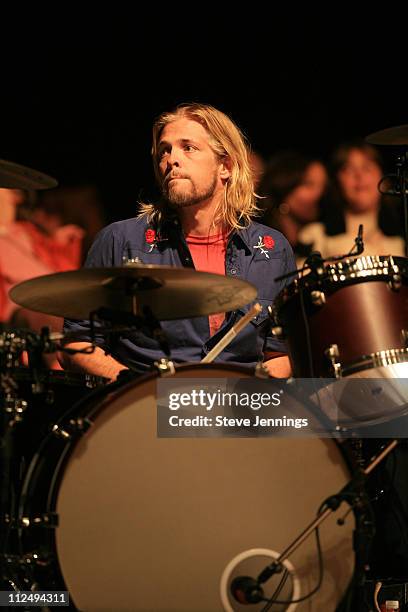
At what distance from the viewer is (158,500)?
1.89 m

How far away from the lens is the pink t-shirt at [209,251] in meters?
2.79

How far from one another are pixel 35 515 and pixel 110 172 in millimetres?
1686

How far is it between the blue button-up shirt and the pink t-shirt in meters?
0.03

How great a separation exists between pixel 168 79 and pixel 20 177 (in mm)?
1148

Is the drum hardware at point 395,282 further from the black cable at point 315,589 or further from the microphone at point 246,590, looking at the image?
the microphone at point 246,590

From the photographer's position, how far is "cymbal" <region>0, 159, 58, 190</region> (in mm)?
2238

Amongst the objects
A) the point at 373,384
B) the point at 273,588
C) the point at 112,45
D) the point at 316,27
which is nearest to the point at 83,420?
the point at 273,588

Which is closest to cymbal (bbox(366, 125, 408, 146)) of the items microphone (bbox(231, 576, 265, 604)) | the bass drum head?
the bass drum head

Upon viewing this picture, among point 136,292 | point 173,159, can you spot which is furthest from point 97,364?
point 173,159

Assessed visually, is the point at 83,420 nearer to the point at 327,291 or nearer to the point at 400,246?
the point at 327,291

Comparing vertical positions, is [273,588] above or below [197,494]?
below

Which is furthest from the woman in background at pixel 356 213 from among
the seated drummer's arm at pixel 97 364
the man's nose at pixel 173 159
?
the seated drummer's arm at pixel 97 364

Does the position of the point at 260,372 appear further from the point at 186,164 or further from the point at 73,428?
the point at 186,164

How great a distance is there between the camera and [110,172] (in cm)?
327
